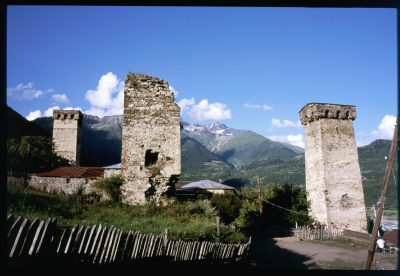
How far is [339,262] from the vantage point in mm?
14883

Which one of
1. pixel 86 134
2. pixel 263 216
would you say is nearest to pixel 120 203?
pixel 263 216

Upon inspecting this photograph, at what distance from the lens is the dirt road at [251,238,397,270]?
539 inches

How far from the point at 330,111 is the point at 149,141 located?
17823mm

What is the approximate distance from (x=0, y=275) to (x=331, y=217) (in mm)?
24584

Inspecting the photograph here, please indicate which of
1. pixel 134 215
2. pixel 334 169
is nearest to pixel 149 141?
pixel 134 215

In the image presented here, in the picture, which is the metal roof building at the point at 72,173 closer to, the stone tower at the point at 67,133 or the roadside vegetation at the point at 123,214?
the roadside vegetation at the point at 123,214

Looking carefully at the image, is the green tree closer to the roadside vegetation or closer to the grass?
the roadside vegetation

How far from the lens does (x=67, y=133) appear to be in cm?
3778

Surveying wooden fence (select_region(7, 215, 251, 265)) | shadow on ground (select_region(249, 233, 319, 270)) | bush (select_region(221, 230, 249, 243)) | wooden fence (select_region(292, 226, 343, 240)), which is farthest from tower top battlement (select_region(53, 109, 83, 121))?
wooden fence (select_region(7, 215, 251, 265))

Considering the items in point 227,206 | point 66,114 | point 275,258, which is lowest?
point 275,258

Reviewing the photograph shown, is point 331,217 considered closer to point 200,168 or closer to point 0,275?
point 0,275

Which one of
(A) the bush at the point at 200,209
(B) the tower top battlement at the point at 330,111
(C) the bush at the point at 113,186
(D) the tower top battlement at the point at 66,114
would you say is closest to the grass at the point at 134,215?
(A) the bush at the point at 200,209

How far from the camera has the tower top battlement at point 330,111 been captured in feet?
85.3

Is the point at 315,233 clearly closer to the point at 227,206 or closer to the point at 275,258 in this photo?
the point at 227,206
